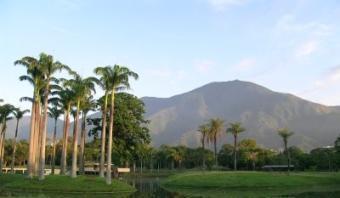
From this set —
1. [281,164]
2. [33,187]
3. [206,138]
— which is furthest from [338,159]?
[33,187]

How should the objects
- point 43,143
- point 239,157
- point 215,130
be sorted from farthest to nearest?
1. point 239,157
2. point 215,130
3. point 43,143

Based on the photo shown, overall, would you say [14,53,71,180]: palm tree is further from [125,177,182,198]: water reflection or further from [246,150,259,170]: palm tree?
[246,150,259,170]: palm tree

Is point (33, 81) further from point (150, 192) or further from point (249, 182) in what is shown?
point (249, 182)

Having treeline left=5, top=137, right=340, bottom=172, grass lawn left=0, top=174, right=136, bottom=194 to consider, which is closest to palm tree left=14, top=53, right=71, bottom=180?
grass lawn left=0, top=174, right=136, bottom=194

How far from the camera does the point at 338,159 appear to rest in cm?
13050

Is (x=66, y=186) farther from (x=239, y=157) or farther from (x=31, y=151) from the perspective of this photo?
(x=239, y=157)

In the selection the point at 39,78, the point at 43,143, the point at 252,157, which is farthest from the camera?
the point at 252,157

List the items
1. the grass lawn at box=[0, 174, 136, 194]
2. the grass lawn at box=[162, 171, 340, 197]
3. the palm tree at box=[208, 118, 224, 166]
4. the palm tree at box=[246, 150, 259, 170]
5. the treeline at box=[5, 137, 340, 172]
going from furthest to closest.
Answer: the palm tree at box=[246, 150, 259, 170]
the palm tree at box=[208, 118, 224, 166]
the treeline at box=[5, 137, 340, 172]
the grass lawn at box=[162, 171, 340, 197]
the grass lawn at box=[0, 174, 136, 194]

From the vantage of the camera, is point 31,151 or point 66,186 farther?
point 31,151

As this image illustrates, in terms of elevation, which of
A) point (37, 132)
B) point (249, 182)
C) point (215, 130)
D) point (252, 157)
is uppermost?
point (215, 130)

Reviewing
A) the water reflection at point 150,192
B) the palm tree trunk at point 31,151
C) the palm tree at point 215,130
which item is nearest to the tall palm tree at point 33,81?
the palm tree trunk at point 31,151

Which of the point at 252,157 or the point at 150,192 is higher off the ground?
the point at 252,157

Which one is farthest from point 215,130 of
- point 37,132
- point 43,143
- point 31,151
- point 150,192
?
point 43,143

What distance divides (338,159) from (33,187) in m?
102
